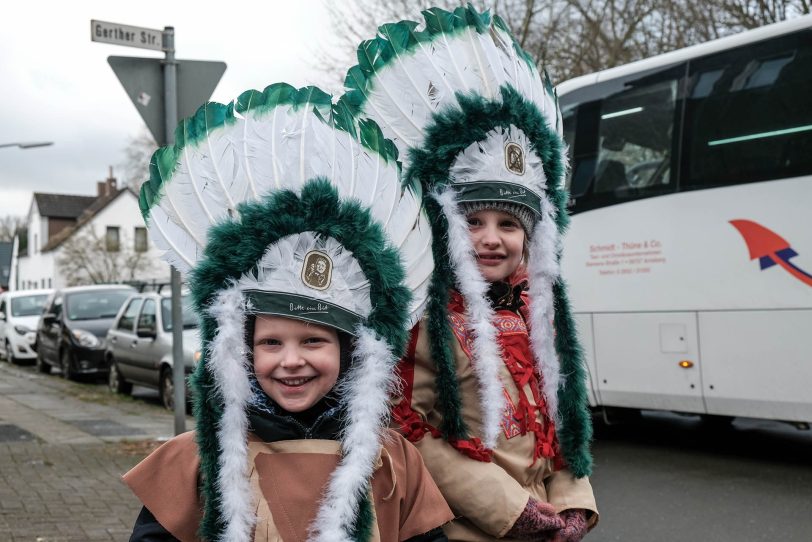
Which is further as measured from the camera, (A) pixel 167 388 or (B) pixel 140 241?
(B) pixel 140 241

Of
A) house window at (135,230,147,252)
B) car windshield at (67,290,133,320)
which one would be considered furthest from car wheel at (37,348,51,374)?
house window at (135,230,147,252)

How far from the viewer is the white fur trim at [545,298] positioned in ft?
Result: 8.50

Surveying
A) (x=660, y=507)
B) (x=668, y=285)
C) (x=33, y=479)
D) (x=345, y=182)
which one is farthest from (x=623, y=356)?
(x=345, y=182)

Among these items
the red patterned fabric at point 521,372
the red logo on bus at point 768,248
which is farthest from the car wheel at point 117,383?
the red patterned fabric at point 521,372

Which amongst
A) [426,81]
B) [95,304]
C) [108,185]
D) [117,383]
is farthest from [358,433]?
[108,185]

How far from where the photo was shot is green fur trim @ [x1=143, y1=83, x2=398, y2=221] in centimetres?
215

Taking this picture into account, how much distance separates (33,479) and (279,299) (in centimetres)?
578

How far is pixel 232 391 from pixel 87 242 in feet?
154

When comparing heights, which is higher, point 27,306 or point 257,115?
point 257,115

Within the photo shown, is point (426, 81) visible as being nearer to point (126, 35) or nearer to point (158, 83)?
point (126, 35)

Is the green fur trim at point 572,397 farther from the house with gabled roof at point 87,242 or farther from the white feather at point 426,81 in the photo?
the house with gabled roof at point 87,242

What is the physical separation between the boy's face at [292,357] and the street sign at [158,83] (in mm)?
5227

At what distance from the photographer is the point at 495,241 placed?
255cm

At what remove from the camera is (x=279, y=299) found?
2.11 meters
